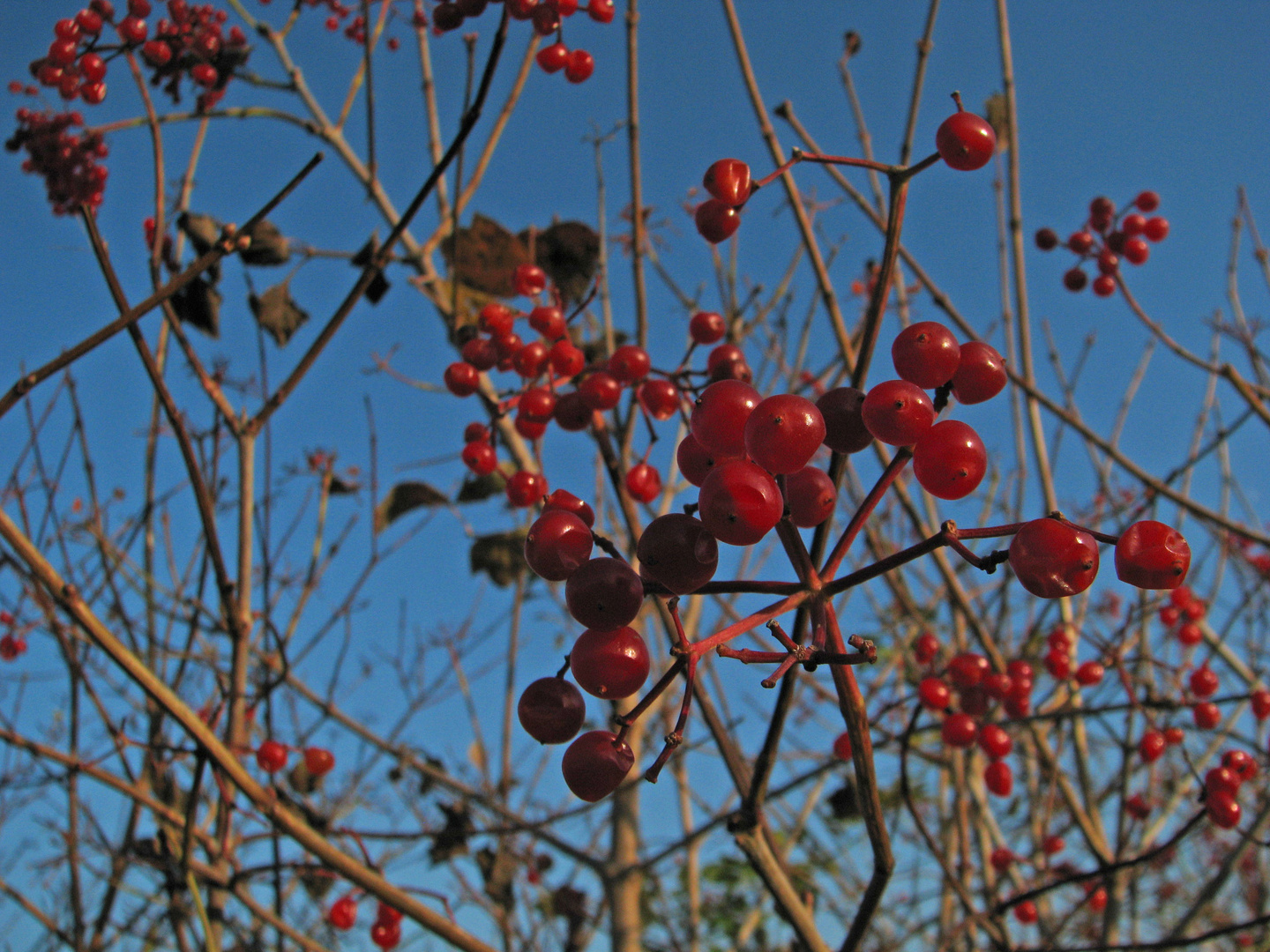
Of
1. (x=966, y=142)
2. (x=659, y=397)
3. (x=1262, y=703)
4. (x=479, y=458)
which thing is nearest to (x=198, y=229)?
(x=479, y=458)

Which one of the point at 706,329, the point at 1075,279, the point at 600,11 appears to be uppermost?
the point at 1075,279

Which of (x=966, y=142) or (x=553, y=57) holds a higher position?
(x=553, y=57)

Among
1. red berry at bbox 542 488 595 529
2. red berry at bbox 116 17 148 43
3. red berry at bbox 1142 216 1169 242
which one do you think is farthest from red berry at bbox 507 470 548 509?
red berry at bbox 1142 216 1169 242

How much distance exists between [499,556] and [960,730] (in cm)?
194

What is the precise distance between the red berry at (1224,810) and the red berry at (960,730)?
537 mm

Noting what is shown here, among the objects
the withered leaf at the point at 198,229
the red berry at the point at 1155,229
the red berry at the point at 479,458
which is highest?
the red berry at the point at 1155,229

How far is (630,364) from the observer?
181 centimetres

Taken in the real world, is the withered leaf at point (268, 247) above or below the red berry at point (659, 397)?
above

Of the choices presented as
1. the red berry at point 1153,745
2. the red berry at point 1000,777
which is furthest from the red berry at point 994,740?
the red berry at point 1153,745

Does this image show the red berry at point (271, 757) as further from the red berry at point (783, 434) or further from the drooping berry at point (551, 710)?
the red berry at point (783, 434)

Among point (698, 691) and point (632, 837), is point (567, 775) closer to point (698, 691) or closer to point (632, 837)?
point (698, 691)

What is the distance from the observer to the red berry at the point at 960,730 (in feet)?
6.54

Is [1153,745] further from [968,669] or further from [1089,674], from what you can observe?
[968,669]

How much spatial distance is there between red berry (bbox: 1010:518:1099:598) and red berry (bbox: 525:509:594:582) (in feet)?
1.72
